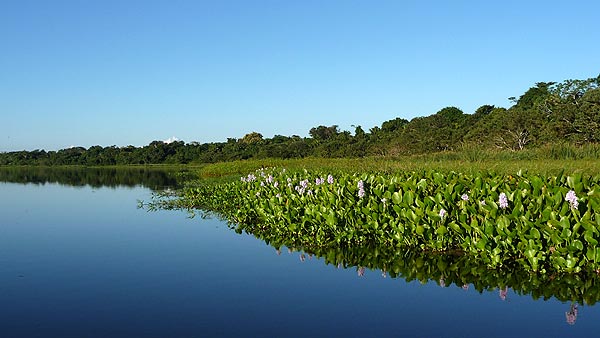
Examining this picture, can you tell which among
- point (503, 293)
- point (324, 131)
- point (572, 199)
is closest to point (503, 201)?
point (572, 199)

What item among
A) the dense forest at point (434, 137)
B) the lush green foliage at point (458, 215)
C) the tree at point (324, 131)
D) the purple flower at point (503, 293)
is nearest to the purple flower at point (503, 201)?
the lush green foliage at point (458, 215)

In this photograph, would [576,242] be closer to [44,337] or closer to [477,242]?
[477,242]

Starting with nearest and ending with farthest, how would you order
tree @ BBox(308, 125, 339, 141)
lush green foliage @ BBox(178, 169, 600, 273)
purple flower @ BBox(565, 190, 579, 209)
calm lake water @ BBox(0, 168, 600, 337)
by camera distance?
calm lake water @ BBox(0, 168, 600, 337)
purple flower @ BBox(565, 190, 579, 209)
lush green foliage @ BBox(178, 169, 600, 273)
tree @ BBox(308, 125, 339, 141)

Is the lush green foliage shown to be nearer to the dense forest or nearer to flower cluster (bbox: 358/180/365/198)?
flower cluster (bbox: 358/180/365/198)

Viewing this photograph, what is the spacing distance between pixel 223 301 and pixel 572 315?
12.4 ft

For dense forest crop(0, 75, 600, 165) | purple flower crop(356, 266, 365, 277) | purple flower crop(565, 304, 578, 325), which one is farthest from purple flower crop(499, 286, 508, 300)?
dense forest crop(0, 75, 600, 165)

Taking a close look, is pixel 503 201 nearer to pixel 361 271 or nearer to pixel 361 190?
pixel 361 271

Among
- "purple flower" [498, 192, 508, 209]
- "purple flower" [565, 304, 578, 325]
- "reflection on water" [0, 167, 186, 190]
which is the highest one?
"purple flower" [498, 192, 508, 209]

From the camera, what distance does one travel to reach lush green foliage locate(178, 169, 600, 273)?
21.8ft

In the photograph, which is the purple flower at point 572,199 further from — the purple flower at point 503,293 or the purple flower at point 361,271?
the purple flower at point 361,271

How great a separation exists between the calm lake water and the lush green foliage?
0.98 metres

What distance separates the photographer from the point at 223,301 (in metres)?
6.15

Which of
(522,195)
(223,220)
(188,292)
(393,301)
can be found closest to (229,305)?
(188,292)

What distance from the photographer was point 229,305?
5992 mm
